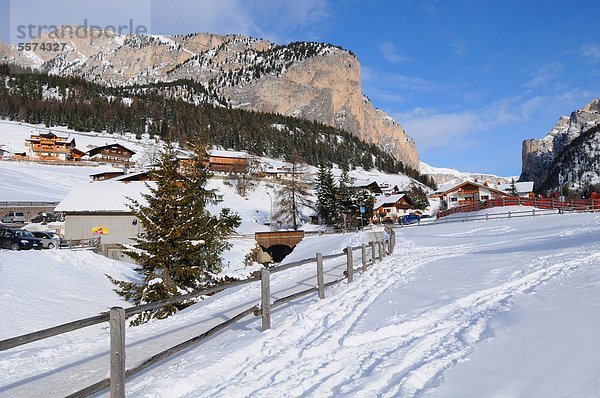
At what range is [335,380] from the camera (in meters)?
5.27

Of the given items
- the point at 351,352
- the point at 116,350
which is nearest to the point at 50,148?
the point at 116,350

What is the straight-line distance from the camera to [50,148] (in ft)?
346

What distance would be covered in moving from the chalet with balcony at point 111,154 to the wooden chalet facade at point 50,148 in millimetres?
4913

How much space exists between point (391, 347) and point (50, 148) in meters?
119

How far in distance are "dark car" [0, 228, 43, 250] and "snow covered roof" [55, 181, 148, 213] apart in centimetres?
867

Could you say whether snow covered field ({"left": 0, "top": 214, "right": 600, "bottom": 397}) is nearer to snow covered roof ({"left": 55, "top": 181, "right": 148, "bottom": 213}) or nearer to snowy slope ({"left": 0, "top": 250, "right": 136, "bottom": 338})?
snowy slope ({"left": 0, "top": 250, "right": 136, "bottom": 338})

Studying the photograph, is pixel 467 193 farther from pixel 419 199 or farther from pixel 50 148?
pixel 50 148

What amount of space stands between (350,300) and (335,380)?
5497mm

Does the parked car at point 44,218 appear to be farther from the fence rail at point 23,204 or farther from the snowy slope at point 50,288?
the snowy slope at point 50,288

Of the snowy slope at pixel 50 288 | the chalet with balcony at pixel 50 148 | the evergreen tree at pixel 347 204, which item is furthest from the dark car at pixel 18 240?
the chalet with balcony at pixel 50 148

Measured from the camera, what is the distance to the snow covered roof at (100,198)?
138 ft

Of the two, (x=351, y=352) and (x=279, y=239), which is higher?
(x=351, y=352)

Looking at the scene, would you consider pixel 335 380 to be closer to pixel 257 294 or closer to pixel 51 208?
pixel 257 294

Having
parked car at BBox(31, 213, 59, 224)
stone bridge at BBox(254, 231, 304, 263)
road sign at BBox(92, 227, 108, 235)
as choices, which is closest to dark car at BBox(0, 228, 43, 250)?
road sign at BBox(92, 227, 108, 235)
